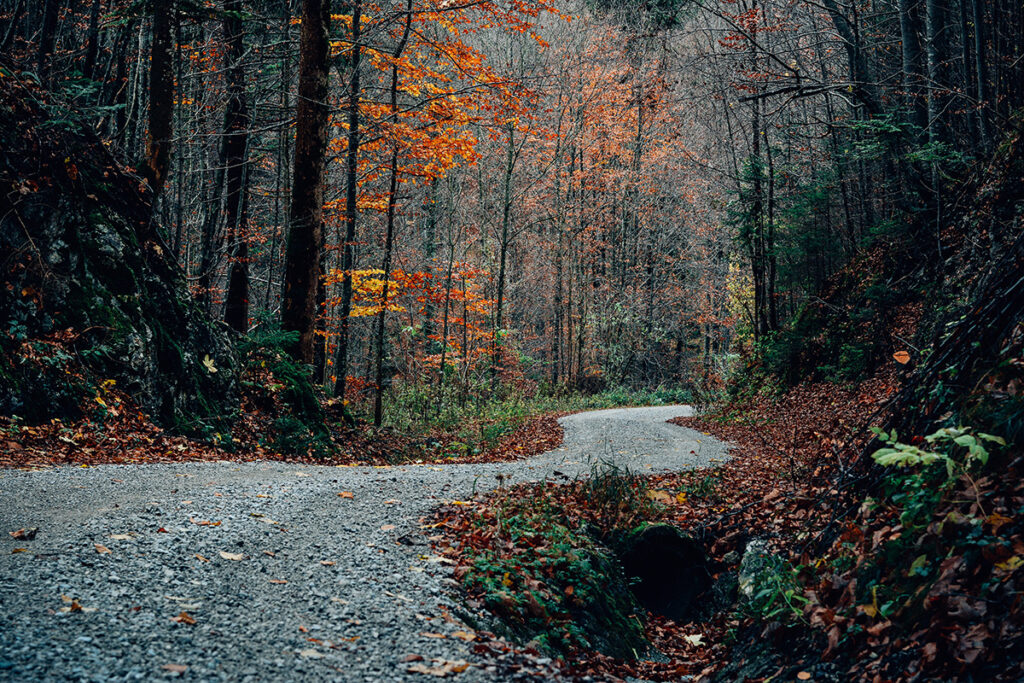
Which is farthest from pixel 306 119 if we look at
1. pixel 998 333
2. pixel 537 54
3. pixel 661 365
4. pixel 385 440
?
pixel 661 365

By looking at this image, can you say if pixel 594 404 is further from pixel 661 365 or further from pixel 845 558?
pixel 845 558

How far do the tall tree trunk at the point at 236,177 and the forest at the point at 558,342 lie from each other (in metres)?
0.11

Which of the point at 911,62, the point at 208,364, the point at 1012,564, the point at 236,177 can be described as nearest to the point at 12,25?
the point at 236,177

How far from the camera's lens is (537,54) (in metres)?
21.9

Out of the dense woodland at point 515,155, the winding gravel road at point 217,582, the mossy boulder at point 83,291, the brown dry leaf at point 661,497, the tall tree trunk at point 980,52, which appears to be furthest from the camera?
the dense woodland at point 515,155

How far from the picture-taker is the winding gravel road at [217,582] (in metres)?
3.25

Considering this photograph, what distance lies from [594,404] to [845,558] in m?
19.4

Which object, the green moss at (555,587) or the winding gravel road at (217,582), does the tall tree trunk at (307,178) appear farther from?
the green moss at (555,587)

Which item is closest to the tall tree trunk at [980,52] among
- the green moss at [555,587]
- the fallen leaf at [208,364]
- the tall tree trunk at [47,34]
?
the green moss at [555,587]

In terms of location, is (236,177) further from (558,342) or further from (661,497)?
(558,342)

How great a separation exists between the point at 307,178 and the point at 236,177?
4619 millimetres

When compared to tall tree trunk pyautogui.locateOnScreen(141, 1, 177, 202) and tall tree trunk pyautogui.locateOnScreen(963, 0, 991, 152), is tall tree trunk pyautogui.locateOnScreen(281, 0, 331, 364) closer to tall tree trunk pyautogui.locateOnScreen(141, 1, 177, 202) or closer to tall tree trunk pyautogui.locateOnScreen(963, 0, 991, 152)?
tall tree trunk pyautogui.locateOnScreen(141, 1, 177, 202)

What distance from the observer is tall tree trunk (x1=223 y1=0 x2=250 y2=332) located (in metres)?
14.1

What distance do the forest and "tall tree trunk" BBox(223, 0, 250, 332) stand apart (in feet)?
0.38
